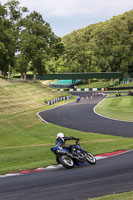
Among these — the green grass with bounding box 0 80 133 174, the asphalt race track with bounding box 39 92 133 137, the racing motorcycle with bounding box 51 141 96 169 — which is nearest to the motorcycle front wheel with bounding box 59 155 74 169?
the racing motorcycle with bounding box 51 141 96 169

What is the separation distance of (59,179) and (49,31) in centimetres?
10340

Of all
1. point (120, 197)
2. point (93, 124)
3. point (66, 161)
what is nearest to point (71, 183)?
point (120, 197)

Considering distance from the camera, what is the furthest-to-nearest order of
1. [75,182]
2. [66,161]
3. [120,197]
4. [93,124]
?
[93,124]
[66,161]
[75,182]
[120,197]

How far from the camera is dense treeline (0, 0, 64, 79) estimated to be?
3643 inches

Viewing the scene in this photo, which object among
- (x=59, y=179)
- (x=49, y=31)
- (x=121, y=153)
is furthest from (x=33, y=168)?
(x=49, y=31)

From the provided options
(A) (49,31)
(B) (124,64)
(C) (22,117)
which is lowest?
(C) (22,117)

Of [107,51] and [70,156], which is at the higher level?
[107,51]

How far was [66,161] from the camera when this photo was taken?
15.2 meters

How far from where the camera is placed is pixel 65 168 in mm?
15305

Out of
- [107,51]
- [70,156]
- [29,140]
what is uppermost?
[107,51]

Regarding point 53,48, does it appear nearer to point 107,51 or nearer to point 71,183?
point 107,51

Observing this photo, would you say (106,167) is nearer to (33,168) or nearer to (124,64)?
(33,168)

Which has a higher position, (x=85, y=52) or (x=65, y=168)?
(x=85, y=52)

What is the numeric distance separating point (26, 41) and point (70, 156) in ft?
288
